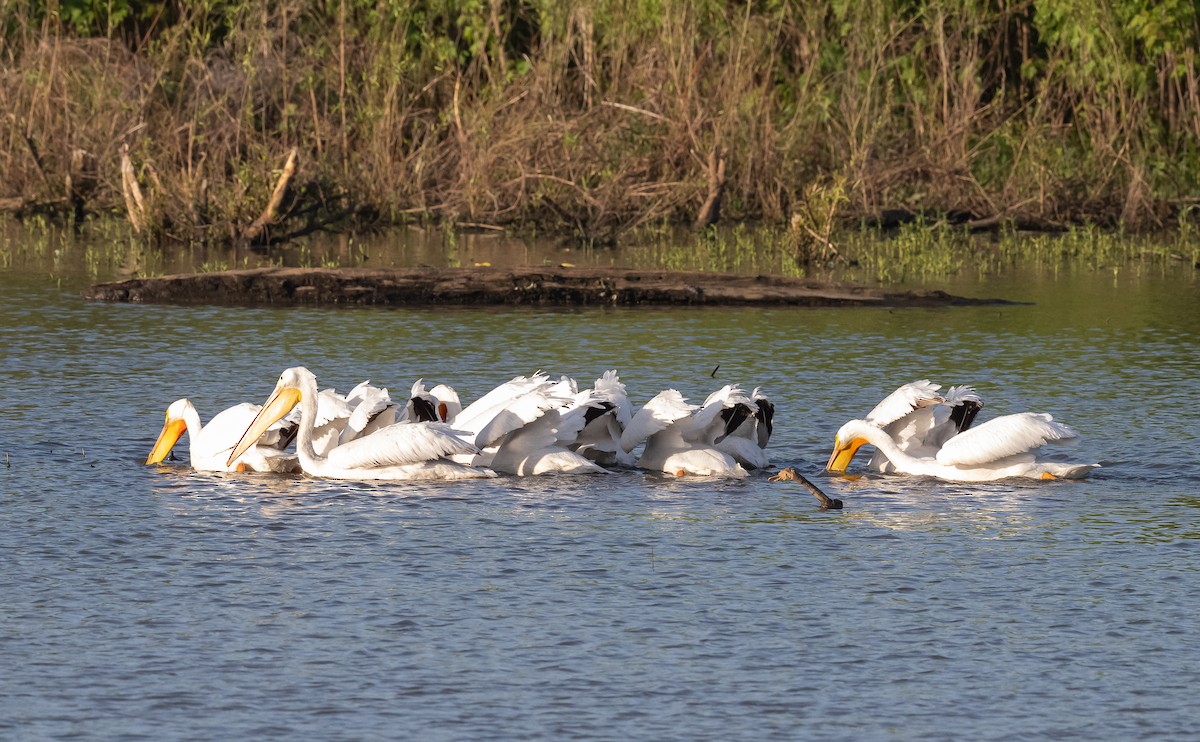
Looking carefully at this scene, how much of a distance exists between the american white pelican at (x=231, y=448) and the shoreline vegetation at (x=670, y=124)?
11.7 metres

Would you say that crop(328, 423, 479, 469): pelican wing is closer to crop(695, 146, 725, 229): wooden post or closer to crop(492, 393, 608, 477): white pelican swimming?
crop(492, 393, 608, 477): white pelican swimming

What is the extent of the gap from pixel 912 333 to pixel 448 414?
5.12 m

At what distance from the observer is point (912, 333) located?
14.6m

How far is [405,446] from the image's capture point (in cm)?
929

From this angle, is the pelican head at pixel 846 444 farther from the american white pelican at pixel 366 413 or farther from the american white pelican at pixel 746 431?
the american white pelican at pixel 366 413

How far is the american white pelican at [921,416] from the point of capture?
31.6 ft

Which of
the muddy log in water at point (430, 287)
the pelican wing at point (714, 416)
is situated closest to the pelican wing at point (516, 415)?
the pelican wing at point (714, 416)

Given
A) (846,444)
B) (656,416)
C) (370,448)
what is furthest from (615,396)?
(370,448)

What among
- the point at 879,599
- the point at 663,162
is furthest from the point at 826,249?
the point at 879,599

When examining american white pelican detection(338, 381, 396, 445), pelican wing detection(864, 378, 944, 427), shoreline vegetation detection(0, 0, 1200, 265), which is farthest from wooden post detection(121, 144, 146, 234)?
pelican wing detection(864, 378, 944, 427)

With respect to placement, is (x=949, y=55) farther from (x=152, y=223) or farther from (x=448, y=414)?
(x=448, y=414)

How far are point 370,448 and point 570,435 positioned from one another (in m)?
0.96

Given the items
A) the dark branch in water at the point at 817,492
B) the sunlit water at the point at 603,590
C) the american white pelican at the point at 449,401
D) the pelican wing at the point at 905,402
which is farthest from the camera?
the american white pelican at the point at 449,401

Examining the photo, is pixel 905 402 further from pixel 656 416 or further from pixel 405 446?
pixel 405 446
